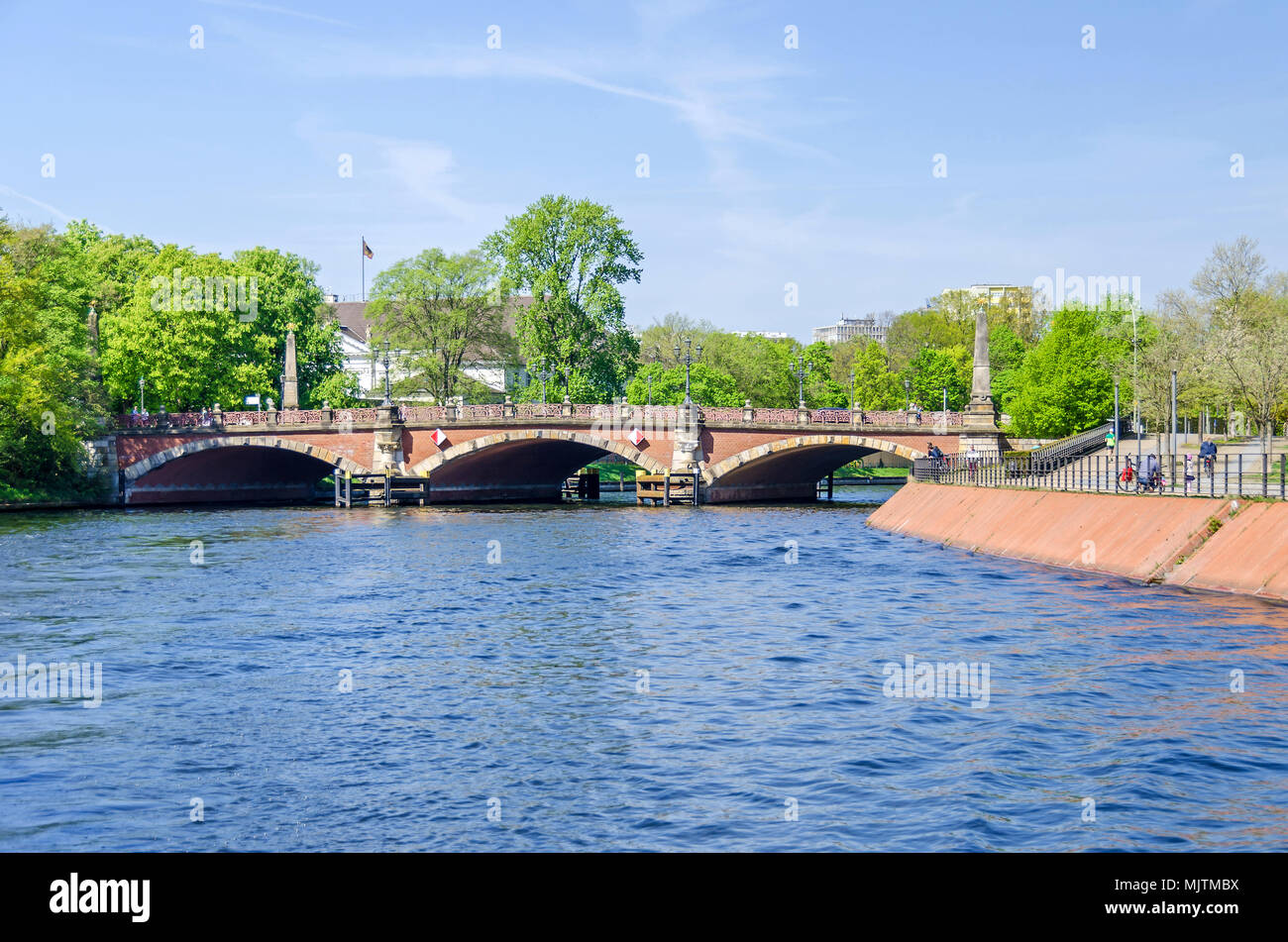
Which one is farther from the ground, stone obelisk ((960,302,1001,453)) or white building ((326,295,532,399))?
white building ((326,295,532,399))

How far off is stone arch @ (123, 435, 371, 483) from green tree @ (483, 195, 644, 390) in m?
18.2

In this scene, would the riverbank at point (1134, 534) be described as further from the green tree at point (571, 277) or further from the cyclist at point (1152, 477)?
the green tree at point (571, 277)

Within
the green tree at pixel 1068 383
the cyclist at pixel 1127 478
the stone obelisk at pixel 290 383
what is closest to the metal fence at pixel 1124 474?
the cyclist at pixel 1127 478

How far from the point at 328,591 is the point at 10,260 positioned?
42.2 metres

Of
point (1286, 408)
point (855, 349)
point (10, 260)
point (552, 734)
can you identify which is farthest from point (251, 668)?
point (855, 349)

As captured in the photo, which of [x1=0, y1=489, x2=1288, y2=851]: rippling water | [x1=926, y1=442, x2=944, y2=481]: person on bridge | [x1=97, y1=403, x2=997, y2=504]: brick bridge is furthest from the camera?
[x1=97, y1=403, x2=997, y2=504]: brick bridge

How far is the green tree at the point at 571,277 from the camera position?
285ft

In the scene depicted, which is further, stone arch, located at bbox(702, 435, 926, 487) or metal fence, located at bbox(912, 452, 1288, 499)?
stone arch, located at bbox(702, 435, 926, 487)

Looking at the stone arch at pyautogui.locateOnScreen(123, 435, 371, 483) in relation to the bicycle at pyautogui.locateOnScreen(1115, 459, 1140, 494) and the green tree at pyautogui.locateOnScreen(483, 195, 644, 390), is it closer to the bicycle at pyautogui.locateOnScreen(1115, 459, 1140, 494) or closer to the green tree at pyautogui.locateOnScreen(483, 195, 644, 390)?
the green tree at pyautogui.locateOnScreen(483, 195, 644, 390)

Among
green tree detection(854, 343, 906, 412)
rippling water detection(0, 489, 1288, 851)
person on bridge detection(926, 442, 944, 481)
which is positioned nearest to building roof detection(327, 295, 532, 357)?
green tree detection(854, 343, 906, 412)

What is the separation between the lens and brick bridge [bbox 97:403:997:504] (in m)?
70.3

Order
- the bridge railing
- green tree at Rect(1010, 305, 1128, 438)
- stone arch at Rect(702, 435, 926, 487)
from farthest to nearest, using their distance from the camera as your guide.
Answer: green tree at Rect(1010, 305, 1128, 438), the bridge railing, stone arch at Rect(702, 435, 926, 487)

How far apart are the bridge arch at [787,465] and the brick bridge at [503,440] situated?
0.09 metres

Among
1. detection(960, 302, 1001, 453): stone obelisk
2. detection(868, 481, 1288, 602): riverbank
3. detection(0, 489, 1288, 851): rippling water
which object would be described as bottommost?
detection(0, 489, 1288, 851): rippling water
